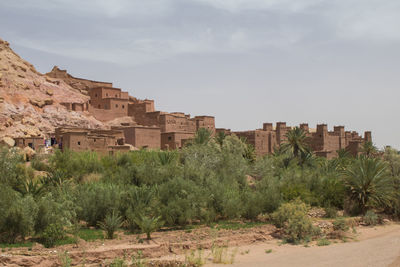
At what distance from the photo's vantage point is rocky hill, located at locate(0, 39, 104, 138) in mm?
36938

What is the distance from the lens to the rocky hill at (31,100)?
3694 centimetres

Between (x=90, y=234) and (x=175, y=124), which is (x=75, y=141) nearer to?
(x=90, y=234)

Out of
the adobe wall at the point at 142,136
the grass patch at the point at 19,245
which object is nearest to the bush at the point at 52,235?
the grass patch at the point at 19,245

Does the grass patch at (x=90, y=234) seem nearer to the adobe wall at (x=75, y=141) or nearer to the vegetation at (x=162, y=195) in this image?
the vegetation at (x=162, y=195)

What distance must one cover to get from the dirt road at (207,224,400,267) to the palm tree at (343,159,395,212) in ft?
13.1

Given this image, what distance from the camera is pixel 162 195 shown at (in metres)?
18.6

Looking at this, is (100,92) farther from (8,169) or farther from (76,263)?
(76,263)

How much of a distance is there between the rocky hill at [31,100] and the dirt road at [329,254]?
25.9 meters

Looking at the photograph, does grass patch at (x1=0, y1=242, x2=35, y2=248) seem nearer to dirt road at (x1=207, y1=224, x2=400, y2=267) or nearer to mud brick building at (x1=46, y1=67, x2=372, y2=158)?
dirt road at (x1=207, y1=224, x2=400, y2=267)

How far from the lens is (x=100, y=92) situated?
4684 cm

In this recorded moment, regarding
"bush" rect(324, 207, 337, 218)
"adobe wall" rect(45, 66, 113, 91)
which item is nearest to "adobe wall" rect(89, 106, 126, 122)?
"adobe wall" rect(45, 66, 113, 91)

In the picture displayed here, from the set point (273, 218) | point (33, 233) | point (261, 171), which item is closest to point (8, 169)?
point (33, 233)

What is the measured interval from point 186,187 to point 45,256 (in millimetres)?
7409

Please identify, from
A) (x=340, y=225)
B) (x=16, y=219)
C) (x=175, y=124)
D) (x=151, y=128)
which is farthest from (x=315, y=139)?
(x=16, y=219)
